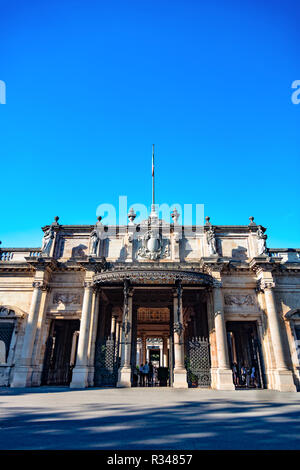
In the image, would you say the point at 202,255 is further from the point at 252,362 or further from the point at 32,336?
the point at 32,336

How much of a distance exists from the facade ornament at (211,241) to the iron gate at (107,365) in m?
8.61

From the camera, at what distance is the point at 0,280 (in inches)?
788

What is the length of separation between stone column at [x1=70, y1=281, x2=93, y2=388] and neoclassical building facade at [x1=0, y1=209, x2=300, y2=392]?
0.18 feet

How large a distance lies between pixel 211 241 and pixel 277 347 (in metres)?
7.55

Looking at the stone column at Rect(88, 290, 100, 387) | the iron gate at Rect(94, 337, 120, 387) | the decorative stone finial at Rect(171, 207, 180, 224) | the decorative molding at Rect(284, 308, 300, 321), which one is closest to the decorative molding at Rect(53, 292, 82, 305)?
the stone column at Rect(88, 290, 100, 387)

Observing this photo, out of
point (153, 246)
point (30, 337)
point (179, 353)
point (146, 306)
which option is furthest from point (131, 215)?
point (30, 337)

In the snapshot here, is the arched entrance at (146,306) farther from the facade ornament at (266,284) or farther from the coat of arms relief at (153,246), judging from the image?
the facade ornament at (266,284)

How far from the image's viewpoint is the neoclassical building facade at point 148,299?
1697 cm

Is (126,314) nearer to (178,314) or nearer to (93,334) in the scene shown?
(93,334)

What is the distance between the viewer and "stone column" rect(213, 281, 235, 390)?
52.9 ft

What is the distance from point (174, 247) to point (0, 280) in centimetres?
1215

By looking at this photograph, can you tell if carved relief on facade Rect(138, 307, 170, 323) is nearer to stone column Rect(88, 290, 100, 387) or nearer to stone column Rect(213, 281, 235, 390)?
stone column Rect(88, 290, 100, 387)
